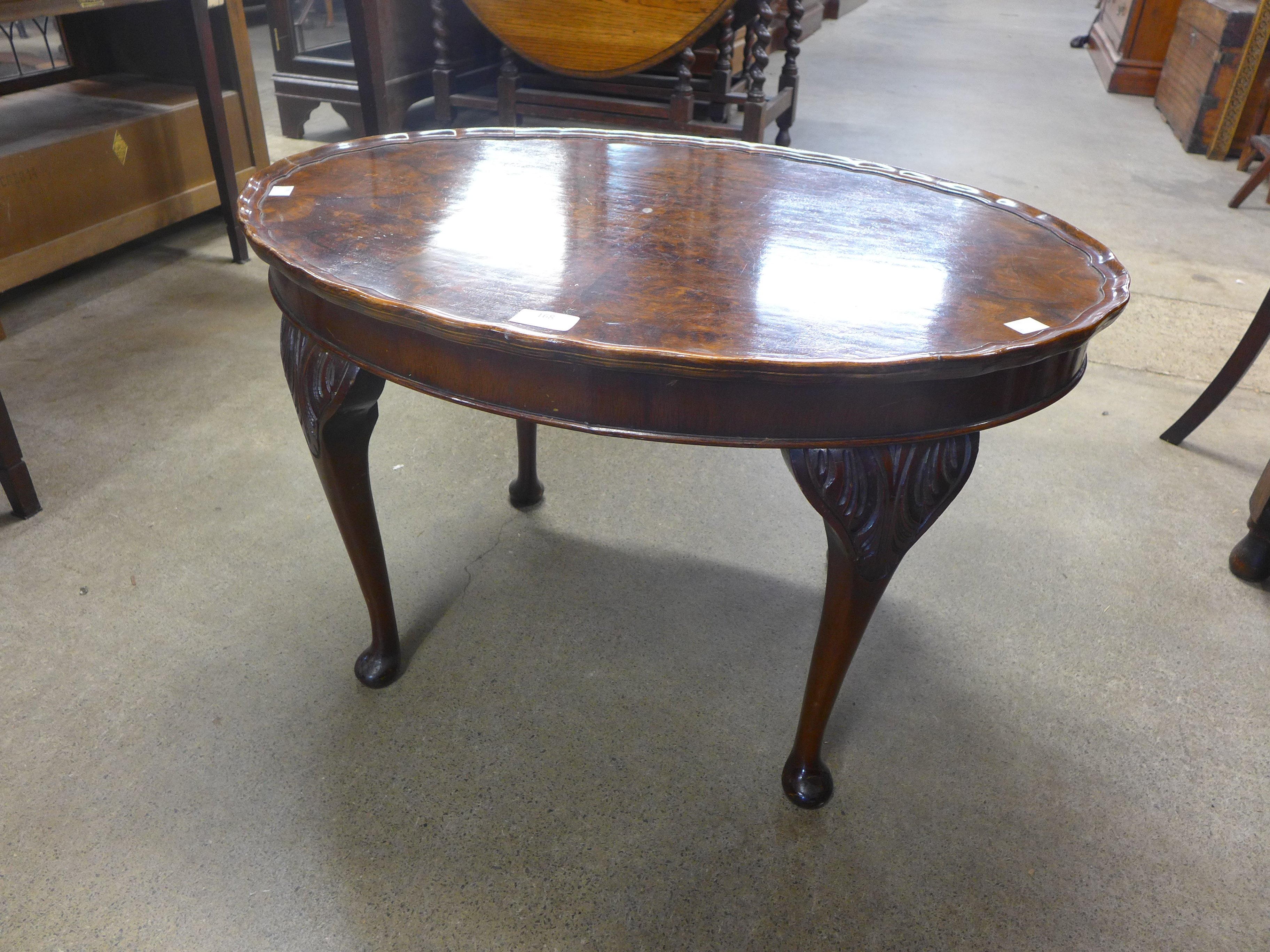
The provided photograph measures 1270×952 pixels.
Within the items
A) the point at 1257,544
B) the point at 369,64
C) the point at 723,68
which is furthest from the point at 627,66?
the point at 1257,544

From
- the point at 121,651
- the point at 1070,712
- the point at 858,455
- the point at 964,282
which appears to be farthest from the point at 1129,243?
the point at 121,651

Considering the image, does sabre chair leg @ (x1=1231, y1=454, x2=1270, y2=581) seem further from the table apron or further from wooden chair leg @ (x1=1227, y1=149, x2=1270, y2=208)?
wooden chair leg @ (x1=1227, y1=149, x2=1270, y2=208)

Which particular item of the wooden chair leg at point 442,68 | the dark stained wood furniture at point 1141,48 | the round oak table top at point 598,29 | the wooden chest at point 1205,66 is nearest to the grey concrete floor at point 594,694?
the round oak table top at point 598,29

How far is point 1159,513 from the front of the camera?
1836mm

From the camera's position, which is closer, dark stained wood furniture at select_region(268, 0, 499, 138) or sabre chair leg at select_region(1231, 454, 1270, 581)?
sabre chair leg at select_region(1231, 454, 1270, 581)

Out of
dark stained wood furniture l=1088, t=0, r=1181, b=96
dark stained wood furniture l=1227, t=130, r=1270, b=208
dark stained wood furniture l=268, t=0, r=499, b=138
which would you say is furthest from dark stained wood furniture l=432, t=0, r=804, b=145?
dark stained wood furniture l=1088, t=0, r=1181, b=96

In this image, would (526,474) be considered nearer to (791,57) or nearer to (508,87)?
(508,87)

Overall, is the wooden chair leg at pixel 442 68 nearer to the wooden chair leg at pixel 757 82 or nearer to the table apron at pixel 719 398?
the wooden chair leg at pixel 757 82

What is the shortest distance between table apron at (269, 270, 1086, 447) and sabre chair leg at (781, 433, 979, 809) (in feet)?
0.11

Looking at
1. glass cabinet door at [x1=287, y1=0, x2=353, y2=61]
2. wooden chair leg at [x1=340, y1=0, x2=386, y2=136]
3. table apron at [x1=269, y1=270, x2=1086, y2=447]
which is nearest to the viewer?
table apron at [x1=269, y1=270, x2=1086, y2=447]

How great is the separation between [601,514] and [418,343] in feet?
2.88

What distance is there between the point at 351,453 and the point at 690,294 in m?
0.50

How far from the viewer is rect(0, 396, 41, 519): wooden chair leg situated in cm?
160

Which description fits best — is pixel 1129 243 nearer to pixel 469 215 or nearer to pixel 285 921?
pixel 469 215
